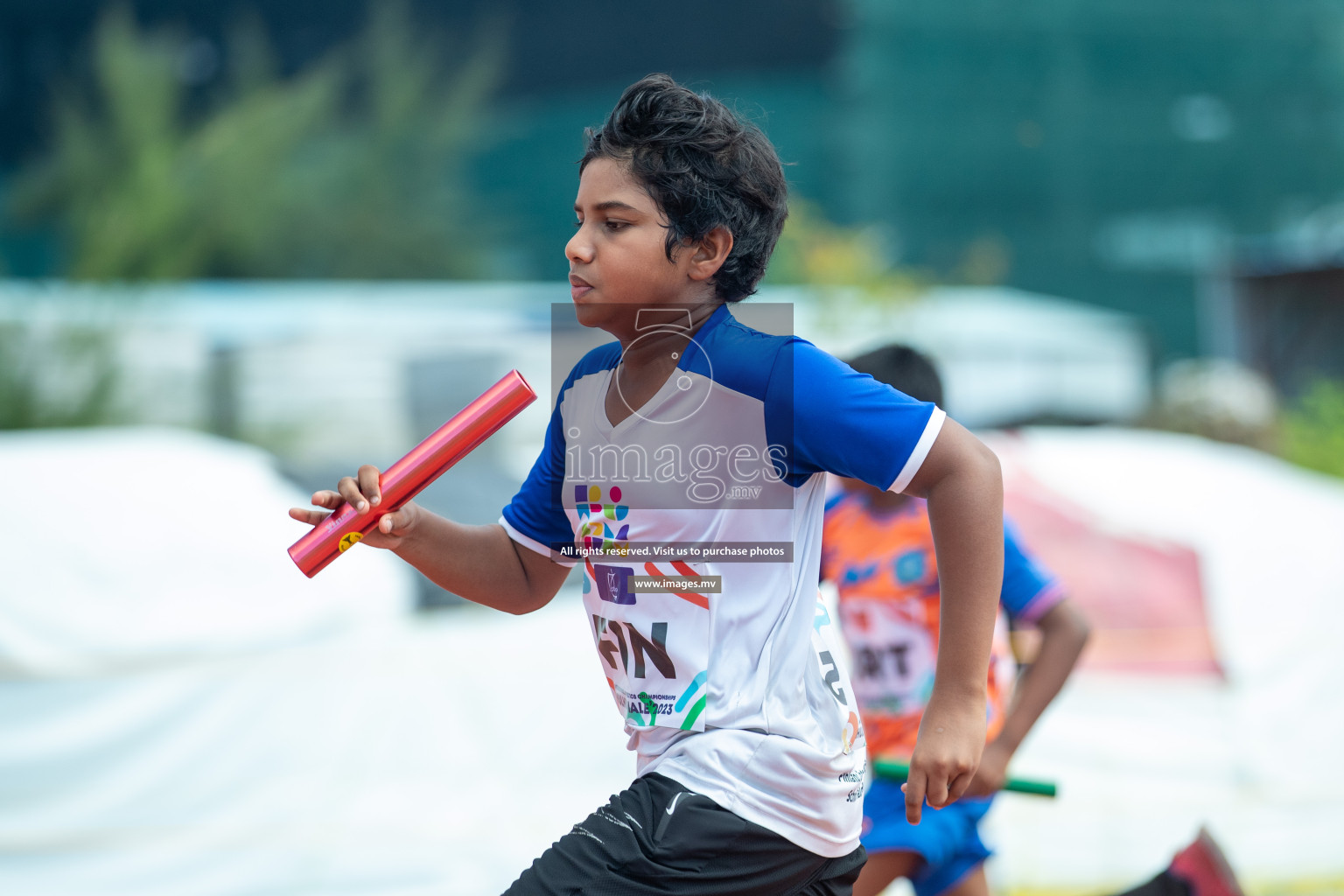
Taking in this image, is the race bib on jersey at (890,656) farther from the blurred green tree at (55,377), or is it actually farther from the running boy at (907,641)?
the blurred green tree at (55,377)

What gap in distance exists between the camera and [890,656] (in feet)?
7.58

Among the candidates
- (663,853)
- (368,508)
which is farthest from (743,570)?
(368,508)

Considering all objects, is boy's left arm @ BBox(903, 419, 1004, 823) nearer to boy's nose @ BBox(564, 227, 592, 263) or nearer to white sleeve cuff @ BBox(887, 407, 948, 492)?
white sleeve cuff @ BBox(887, 407, 948, 492)

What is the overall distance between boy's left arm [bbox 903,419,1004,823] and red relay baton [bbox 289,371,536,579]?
46 centimetres

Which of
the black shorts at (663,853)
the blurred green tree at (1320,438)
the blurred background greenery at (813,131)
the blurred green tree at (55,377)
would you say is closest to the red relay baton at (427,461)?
the black shorts at (663,853)

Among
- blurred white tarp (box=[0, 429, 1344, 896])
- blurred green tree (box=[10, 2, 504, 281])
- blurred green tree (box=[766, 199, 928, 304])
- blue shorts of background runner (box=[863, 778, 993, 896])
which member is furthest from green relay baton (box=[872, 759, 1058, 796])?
blurred green tree (box=[10, 2, 504, 281])

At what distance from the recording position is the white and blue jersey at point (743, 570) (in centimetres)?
134

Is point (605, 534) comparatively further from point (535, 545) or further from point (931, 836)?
point (931, 836)

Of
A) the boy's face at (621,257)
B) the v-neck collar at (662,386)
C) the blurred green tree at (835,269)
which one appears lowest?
the v-neck collar at (662,386)

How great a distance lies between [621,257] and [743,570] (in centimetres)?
37

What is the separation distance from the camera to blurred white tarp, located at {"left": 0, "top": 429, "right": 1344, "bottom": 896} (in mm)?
3338

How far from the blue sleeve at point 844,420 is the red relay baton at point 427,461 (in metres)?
0.29

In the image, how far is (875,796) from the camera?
7.38ft

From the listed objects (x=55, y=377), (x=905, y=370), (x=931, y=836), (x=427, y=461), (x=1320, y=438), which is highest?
(x=55, y=377)
